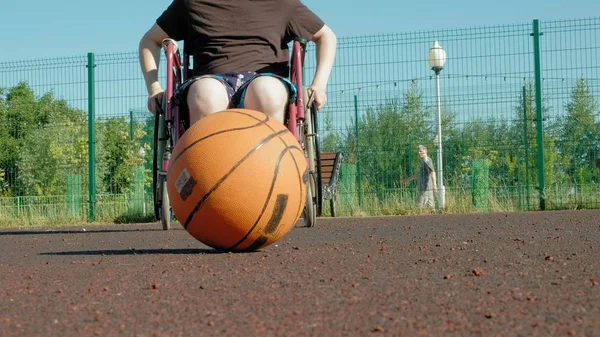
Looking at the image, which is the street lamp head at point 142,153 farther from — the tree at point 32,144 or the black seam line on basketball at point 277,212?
the black seam line on basketball at point 277,212

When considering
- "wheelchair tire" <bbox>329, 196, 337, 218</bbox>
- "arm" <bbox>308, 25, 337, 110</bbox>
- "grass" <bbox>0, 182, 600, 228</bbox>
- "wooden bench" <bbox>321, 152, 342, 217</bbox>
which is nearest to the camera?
"arm" <bbox>308, 25, 337, 110</bbox>

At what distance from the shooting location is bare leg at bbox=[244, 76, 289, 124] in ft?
18.1

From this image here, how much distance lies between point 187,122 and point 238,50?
1.77 ft

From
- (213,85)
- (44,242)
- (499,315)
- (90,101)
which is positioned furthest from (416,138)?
(499,315)

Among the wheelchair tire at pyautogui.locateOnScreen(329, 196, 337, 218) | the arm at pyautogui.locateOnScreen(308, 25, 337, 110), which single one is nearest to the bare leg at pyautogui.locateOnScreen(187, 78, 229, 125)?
the arm at pyautogui.locateOnScreen(308, 25, 337, 110)

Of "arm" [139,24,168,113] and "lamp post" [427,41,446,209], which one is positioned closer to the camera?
"arm" [139,24,168,113]

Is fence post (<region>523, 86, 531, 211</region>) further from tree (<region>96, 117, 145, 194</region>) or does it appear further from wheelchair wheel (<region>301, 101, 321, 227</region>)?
wheelchair wheel (<region>301, 101, 321, 227</region>)

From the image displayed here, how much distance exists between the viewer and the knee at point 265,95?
18.1 ft

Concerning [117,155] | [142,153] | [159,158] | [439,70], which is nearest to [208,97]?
[159,158]

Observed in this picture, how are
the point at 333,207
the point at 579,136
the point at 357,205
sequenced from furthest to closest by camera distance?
the point at 357,205 < the point at 579,136 < the point at 333,207

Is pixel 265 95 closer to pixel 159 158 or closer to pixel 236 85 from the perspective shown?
pixel 236 85

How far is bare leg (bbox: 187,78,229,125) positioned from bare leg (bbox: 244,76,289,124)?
0.14 metres

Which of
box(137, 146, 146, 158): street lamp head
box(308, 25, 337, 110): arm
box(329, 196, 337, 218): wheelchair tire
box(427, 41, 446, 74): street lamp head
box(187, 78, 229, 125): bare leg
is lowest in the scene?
box(329, 196, 337, 218): wheelchair tire

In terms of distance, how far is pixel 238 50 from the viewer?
604cm
